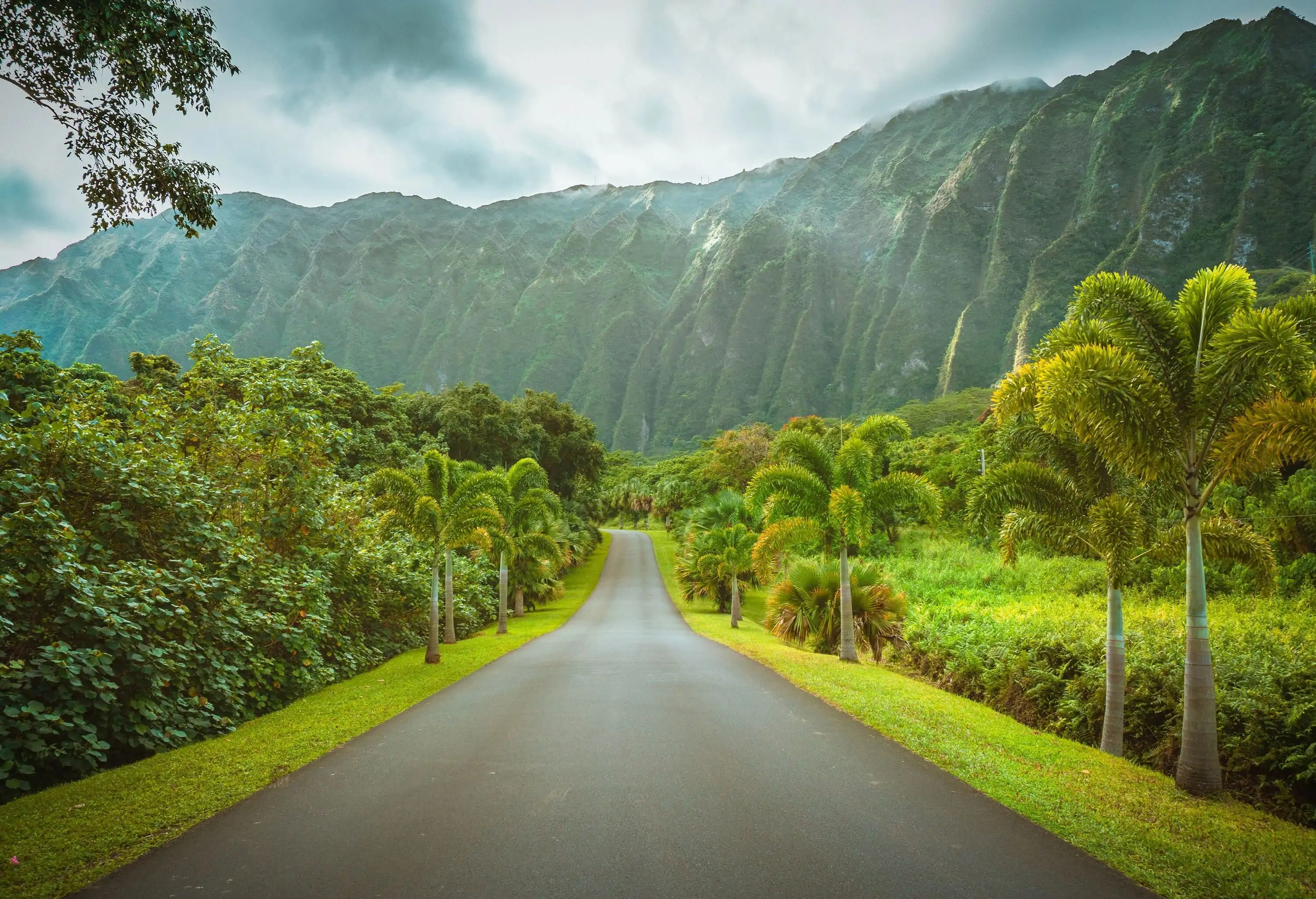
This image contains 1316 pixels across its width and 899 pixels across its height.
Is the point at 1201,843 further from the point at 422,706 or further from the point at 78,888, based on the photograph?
the point at 422,706

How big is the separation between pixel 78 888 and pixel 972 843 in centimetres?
633

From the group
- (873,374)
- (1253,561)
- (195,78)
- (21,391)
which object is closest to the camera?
(195,78)

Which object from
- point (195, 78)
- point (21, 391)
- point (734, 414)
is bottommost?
point (21, 391)

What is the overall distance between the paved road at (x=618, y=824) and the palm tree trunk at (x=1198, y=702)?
114 inches

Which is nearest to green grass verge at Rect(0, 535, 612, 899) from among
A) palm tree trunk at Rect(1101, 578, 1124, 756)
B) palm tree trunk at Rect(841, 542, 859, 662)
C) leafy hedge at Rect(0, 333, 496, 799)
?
leafy hedge at Rect(0, 333, 496, 799)

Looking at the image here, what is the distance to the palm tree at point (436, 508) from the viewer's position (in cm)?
1794

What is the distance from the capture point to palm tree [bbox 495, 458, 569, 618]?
84.6ft

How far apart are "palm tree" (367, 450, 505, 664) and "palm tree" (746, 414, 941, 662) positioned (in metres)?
7.66

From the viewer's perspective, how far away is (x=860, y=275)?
16850 cm

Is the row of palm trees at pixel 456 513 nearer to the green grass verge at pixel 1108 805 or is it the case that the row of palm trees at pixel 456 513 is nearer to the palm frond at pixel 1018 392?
the green grass verge at pixel 1108 805

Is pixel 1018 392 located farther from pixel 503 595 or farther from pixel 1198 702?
pixel 503 595

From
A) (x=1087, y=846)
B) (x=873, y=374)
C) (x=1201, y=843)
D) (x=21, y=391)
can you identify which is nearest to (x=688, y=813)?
A: (x=1087, y=846)

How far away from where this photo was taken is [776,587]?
2262 centimetres

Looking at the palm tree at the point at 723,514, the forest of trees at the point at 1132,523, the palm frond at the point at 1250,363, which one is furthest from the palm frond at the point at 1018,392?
the palm tree at the point at 723,514
